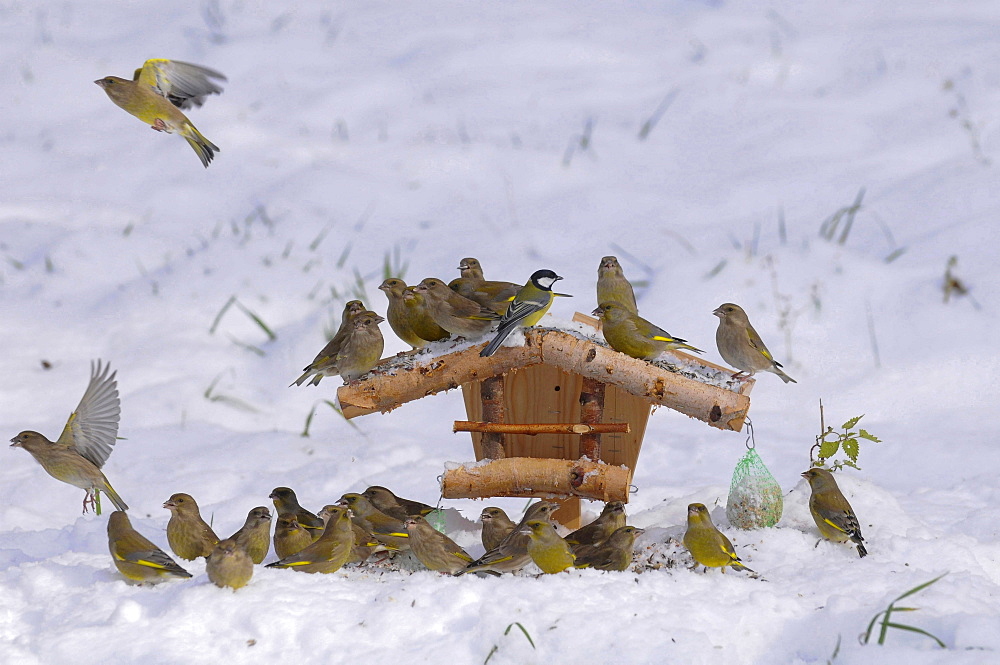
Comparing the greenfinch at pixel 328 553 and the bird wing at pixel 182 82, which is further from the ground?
the bird wing at pixel 182 82

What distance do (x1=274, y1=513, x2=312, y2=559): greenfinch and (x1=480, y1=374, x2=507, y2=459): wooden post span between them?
3.19 ft

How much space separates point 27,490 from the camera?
7180 mm

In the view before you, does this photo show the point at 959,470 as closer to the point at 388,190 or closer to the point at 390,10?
the point at 388,190

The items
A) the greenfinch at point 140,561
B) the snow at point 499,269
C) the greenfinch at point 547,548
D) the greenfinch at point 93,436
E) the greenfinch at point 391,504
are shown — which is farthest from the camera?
the greenfinch at point 391,504

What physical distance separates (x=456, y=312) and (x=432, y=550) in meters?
1.11

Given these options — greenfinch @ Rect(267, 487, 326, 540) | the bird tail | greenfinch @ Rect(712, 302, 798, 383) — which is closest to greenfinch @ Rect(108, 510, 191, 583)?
greenfinch @ Rect(267, 487, 326, 540)

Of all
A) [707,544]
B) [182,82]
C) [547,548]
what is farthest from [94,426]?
[707,544]

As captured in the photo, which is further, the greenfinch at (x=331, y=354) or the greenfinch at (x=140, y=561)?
the greenfinch at (x=331, y=354)

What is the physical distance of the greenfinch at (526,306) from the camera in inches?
195

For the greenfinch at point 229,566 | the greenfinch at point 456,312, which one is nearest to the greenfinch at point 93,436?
the greenfinch at point 229,566

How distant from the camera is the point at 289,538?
526 centimetres

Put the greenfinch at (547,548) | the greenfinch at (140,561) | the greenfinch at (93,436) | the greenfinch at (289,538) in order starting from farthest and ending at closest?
the greenfinch at (93,436) < the greenfinch at (289,538) < the greenfinch at (547,548) < the greenfinch at (140,561)

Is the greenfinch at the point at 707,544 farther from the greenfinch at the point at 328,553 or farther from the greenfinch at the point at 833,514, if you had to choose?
the greenfinch at the point at 328,553

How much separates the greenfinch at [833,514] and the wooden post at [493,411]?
5.02ft
